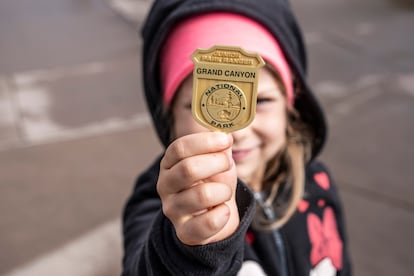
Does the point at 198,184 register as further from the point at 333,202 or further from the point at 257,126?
the point at 333,202

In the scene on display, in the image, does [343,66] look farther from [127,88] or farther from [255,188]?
[255,188]

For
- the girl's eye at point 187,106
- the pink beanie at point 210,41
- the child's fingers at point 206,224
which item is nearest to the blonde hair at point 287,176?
the pink beanie at point 210,41

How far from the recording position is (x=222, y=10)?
1.74 meters

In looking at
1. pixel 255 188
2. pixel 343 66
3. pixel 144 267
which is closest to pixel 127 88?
pixel 343 66

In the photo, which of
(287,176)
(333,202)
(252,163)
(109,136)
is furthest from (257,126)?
(109,136)

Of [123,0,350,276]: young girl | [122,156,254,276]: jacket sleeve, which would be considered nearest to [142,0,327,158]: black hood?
[123,0,350,276]: young girl

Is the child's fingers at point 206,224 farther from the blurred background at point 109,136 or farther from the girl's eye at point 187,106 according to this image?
the blurred background at point 109,136

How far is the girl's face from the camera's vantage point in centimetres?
164

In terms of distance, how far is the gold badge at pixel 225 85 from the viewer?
3.57 ft

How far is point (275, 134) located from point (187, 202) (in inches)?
31.1

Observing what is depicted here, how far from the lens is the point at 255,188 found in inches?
79.1

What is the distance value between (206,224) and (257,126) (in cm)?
71

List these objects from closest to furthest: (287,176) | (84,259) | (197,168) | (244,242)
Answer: (197,168)
(244,242)
(287,176)
(84,259)

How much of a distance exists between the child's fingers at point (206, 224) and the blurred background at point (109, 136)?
7.00ft
